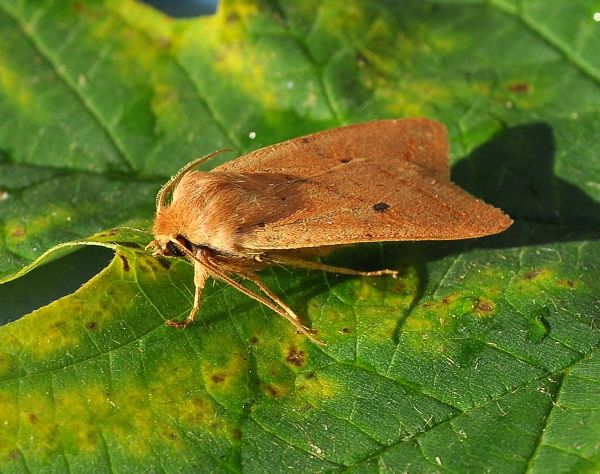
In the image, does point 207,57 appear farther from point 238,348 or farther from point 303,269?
point 238,348

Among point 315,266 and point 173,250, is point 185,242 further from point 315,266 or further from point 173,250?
point 315,266

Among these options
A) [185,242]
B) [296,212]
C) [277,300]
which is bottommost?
[277,300]

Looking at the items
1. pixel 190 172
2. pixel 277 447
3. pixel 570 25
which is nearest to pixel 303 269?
pixel 190 172

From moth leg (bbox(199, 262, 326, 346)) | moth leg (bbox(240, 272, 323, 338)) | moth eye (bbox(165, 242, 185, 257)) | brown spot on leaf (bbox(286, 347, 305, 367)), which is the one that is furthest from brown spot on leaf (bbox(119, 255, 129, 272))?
brown spot on leaf (bbox(286, 347, 305, 367))

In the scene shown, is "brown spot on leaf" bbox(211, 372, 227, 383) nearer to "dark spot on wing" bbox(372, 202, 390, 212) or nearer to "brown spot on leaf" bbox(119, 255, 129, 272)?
"brown spot on leaf" bbox(119, 255, 129, 272)

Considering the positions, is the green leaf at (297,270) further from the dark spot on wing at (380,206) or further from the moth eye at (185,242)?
the dark spot on wing at (380,206)

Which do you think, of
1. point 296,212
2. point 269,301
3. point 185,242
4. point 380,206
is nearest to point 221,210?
point 185,242

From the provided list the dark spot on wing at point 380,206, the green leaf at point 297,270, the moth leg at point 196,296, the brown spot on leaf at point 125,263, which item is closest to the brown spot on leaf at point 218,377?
the green leaf at point 297,270
